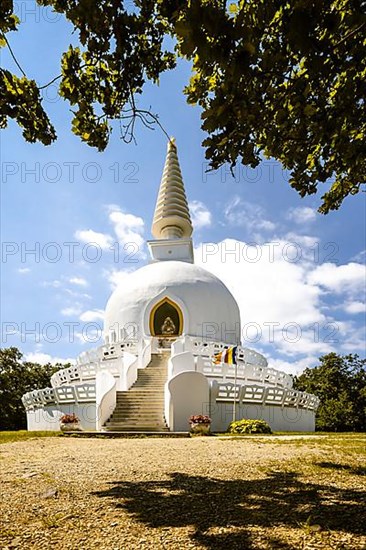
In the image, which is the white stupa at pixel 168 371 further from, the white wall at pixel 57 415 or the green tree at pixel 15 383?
Result: the green tree at pixel 15 383

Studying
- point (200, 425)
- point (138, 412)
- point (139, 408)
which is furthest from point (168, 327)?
point (200, 425)

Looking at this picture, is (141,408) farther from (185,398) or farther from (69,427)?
(69,427)

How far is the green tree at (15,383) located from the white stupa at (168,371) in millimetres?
7862

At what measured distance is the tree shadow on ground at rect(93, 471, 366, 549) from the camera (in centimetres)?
345

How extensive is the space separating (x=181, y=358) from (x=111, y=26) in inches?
502

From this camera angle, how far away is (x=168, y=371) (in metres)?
17.5

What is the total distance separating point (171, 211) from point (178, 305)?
11436 mm

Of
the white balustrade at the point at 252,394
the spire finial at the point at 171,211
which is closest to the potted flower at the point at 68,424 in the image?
the white balustrade at the point at 252,394

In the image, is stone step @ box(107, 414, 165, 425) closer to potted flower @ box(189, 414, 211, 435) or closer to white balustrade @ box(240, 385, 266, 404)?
potted flower @ box(189, 414, 211, 435)

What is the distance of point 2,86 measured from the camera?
563 centimetres

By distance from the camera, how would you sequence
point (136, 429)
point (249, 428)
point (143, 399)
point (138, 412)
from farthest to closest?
A: 1. point (143, 399)
2. point (138, 412)
3. point (136, 429)
4. point (249, 428)

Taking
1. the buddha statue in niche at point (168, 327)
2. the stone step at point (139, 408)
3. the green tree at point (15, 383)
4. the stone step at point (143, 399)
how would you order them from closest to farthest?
the stone step at point (139, 408)
the stone step at point (143, 399)
the buddha statue in niche at point (168, 327)
the green tree at point (15, 383)

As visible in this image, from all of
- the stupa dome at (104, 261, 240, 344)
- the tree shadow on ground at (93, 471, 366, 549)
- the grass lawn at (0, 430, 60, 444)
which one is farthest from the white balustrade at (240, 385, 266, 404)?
the tree shadow on ground at (93, 471, 366, 549)

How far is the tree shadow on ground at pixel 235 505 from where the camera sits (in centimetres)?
345
